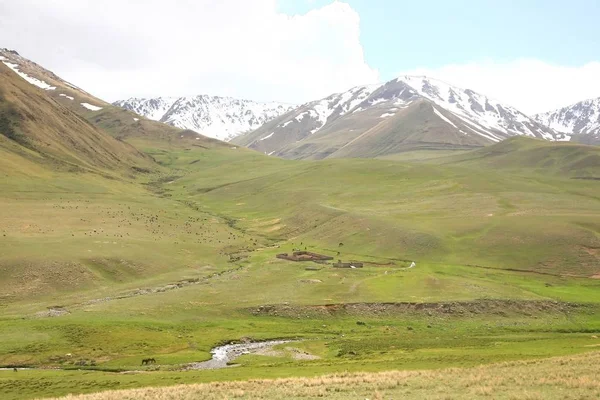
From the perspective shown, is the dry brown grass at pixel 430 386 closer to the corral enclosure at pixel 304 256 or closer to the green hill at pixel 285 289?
the green hill at pixel 285 289

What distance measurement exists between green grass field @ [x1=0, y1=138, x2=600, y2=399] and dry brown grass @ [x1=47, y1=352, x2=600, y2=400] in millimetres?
6584

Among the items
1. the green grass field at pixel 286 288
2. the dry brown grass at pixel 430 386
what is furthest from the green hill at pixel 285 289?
the dry brown grass at pixel 430 386

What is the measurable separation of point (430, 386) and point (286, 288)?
188ft

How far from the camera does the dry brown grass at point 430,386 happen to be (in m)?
33.2

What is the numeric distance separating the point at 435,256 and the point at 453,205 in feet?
181

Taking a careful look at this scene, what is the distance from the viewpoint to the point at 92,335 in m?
63.5

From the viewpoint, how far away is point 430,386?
36562mm

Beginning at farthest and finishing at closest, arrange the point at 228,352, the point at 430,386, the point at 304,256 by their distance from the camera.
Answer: the point at 304,256
the point at 228,352
the point at 430,386

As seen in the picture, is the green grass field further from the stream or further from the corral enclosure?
the corral enclosure

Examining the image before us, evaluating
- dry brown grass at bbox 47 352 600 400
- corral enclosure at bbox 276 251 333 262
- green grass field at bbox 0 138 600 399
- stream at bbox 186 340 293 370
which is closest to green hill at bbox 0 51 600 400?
green grass field at bbox 0 138 600 399

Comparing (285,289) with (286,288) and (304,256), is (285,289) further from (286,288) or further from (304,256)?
(304,256)

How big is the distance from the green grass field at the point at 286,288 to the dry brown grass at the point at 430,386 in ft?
21.6

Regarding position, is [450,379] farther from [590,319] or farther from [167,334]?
[590,319]

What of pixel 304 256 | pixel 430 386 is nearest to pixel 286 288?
pixel 304 256
